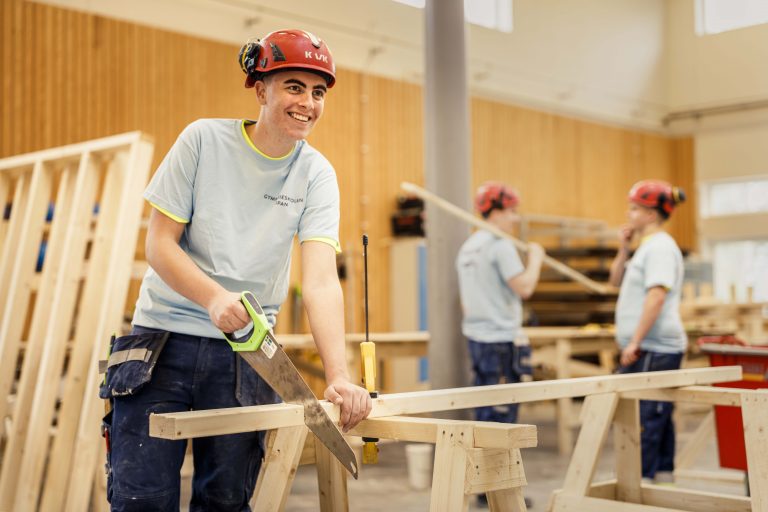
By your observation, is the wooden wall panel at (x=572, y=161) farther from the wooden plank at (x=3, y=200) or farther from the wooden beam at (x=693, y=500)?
the wooden beam at (x=693, y=500)

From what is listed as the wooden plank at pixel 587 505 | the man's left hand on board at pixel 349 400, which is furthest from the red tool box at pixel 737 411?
the man's left hand on board at pixel 349 400

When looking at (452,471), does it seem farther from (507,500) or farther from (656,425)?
(656,425)

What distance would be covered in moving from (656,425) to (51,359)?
315cm

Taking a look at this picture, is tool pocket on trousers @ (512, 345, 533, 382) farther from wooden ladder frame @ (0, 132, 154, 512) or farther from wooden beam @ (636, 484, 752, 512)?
wooden ladder frame @ (0, 132, 154, 512)

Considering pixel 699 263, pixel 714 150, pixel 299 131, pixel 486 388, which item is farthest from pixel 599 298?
pixel 299 131

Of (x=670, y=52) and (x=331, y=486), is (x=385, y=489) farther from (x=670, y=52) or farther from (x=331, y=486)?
(x=670, y=52)

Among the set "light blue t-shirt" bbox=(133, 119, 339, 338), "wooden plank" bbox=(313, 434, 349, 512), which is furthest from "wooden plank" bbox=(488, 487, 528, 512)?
"light blue t-shirt" bbox=(133, 119, 339, 338)

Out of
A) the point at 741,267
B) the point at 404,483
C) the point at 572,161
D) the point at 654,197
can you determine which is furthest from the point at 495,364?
the point at 741,267

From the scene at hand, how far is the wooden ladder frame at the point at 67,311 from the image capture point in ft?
14.1

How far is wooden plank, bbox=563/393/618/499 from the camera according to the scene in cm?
362

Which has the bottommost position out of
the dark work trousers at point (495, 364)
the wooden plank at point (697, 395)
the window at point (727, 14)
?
the wooden plank at point (697, 395)

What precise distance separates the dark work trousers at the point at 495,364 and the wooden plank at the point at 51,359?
226 centimetres

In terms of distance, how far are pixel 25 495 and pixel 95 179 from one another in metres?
1.62

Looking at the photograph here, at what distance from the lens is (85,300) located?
447 cm
